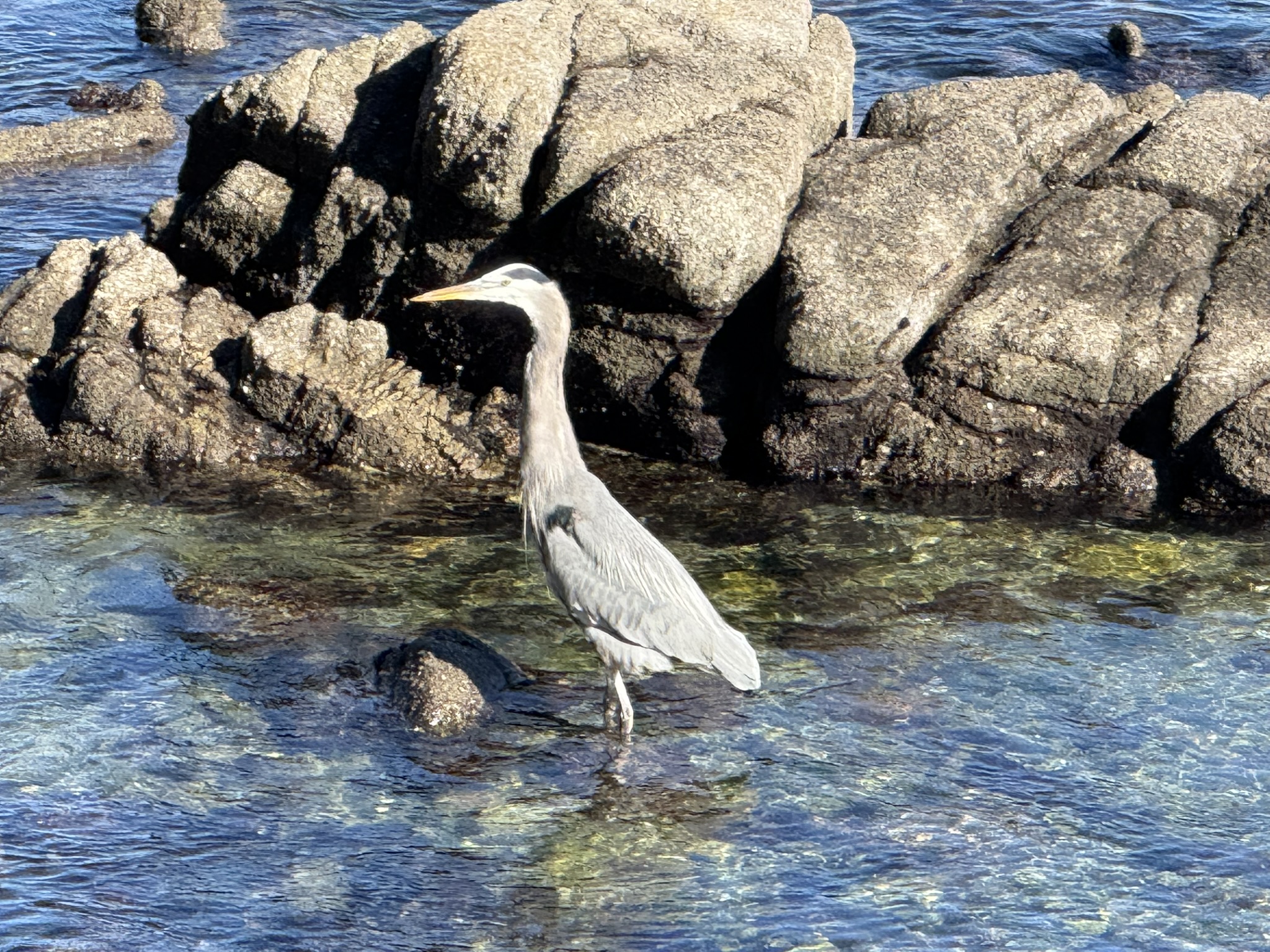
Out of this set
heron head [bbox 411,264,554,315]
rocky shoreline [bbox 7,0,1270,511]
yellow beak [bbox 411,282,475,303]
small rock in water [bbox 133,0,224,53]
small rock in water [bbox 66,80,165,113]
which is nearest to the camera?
yellow beak [bbox 411,282,475,303]

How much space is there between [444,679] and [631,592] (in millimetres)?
951

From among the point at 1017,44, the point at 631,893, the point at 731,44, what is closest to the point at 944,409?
the point at 731,44

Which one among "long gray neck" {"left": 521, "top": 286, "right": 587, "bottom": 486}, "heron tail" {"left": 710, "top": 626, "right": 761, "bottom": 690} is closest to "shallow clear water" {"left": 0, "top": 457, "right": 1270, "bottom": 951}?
"heron tail" {"left": 710, "top": 626, "right": 761, "bottom": 690}

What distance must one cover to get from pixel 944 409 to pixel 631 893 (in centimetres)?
439

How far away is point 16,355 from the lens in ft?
31.7

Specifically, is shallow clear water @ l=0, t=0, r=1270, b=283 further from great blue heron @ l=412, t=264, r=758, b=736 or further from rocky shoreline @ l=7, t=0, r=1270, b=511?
great blue heron @ l=412, t=264, r=758, b=736

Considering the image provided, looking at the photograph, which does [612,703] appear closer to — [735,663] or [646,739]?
[646,739]

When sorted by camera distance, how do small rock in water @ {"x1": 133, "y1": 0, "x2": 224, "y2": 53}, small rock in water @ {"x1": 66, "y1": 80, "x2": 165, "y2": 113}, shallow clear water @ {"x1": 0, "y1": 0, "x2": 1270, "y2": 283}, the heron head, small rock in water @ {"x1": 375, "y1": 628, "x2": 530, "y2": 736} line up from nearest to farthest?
the heron head, small rock in water @ {"x1": 375, "y1": 628, "x2": 530, "y2": 736}, small rock in water @ {"x1": 66, "y1": 80, "x2": 165, "y2": 113}, shallow clear water @ {"x1": 0, "y1": 0, "x2": 1270, "y2": 283}, small rock in water @ {"x1": 133, "y1": 0, "x2": 224, "y2": 53}

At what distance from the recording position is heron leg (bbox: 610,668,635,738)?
6473 mm

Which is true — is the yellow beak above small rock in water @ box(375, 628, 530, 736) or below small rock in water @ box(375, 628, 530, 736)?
above

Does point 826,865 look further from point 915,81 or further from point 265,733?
point 915,81

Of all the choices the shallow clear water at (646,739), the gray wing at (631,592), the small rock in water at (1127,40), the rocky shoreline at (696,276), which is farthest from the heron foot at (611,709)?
the small rock in water at (1127,40)

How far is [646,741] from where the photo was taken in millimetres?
6637

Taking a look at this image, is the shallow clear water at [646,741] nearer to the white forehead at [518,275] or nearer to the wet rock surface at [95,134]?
the white forehead at [518,275]
